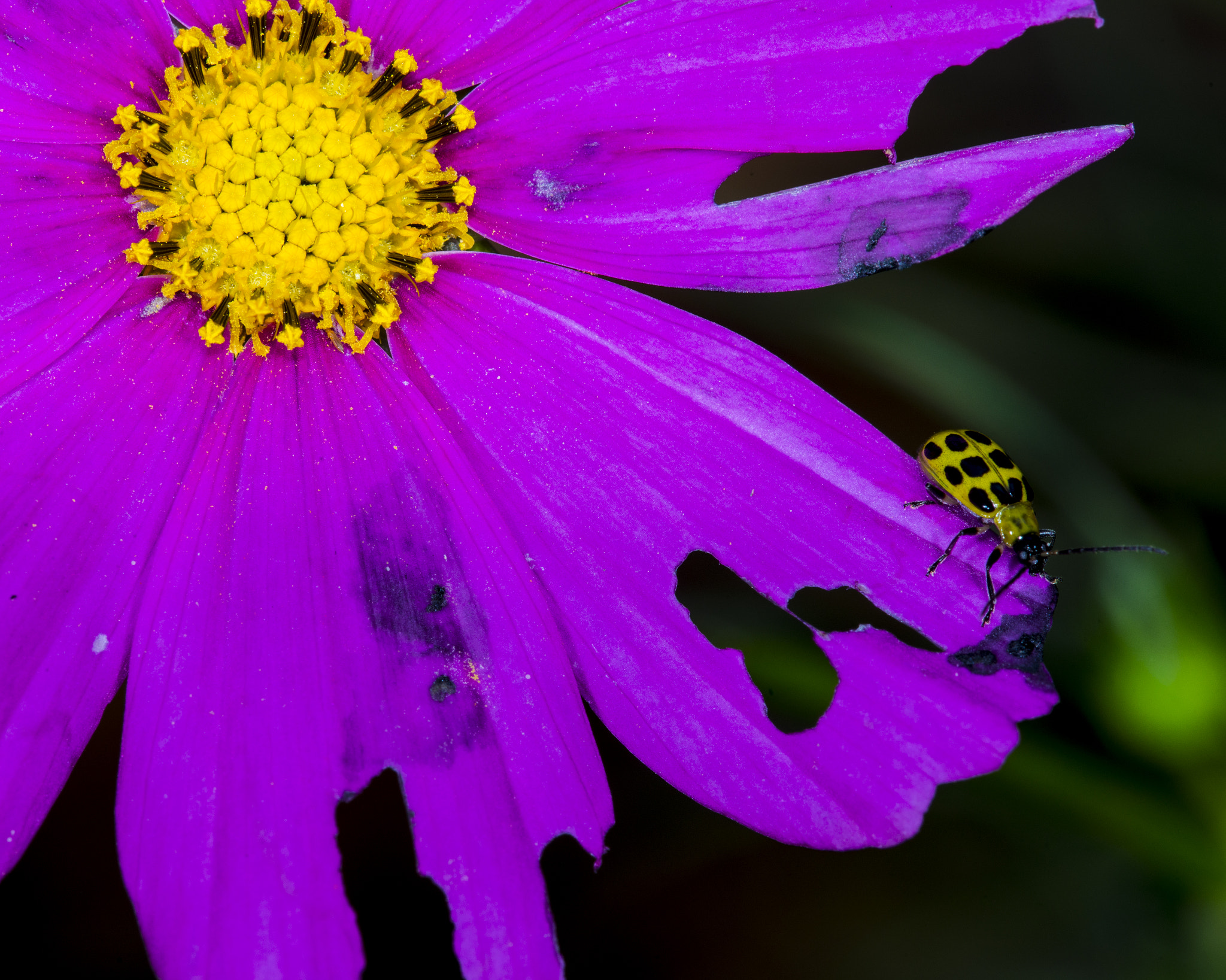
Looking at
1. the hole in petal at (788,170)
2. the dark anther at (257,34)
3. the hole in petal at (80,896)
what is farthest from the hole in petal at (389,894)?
the hole in petal at (788,170)

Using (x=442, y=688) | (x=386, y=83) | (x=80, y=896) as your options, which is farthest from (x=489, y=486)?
(x=80, y=896)

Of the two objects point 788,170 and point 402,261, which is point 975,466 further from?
point 788,170

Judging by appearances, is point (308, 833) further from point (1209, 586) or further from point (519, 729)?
point (1209, 586)

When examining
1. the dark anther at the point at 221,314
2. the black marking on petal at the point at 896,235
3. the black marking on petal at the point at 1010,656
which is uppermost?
the dark anther at the point at 221,314

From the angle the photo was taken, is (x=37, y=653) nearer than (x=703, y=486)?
Yes

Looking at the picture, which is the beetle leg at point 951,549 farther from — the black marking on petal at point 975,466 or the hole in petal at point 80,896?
the hole in petal at point 80,896

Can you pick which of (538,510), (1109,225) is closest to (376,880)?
(538,510)
